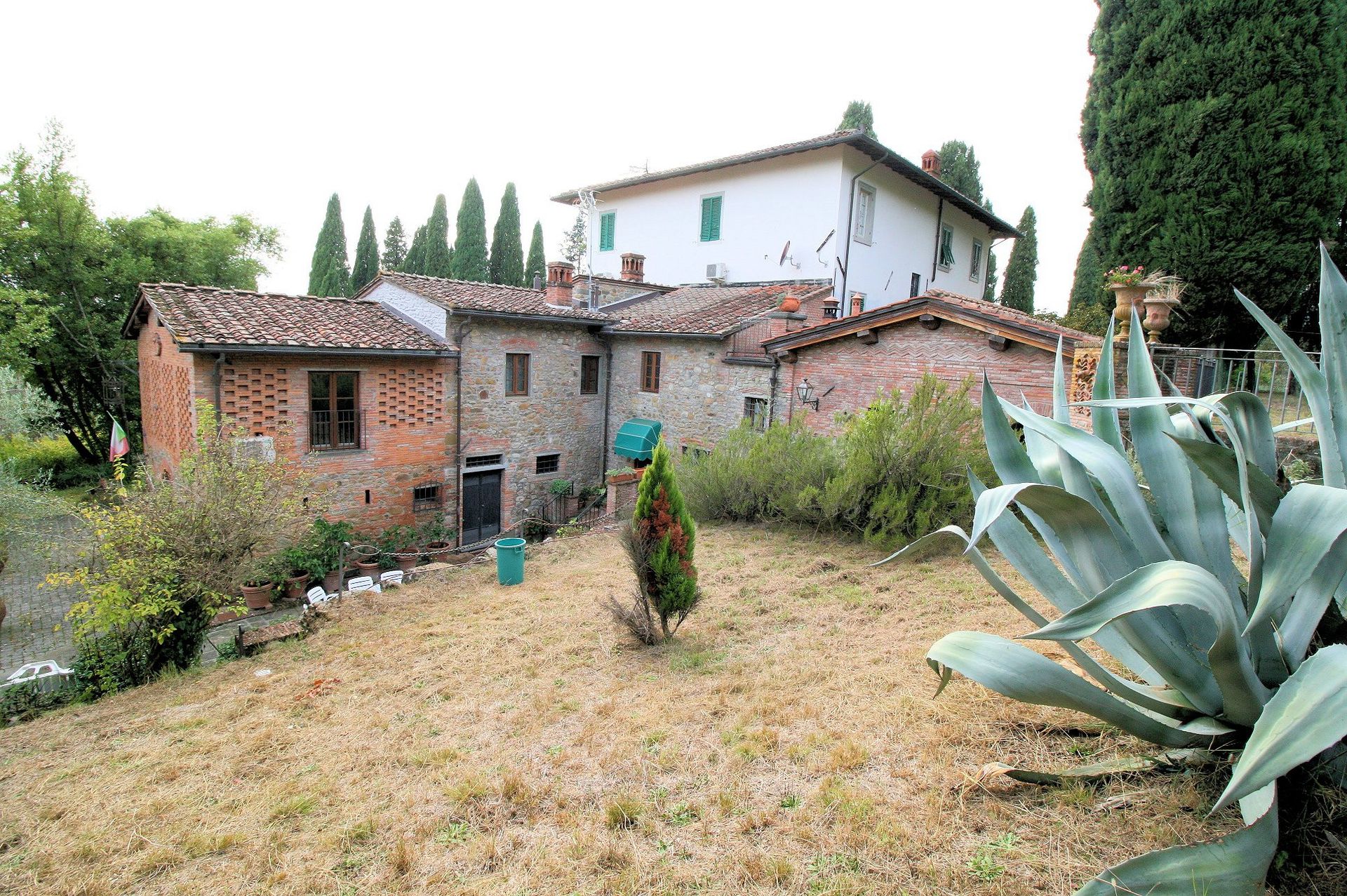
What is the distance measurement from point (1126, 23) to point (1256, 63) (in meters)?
2.22

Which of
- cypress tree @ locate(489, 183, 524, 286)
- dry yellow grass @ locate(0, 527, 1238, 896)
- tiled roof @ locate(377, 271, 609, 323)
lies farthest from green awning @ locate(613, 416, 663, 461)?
cypress tree @ locate(489, 183, 524, 286)

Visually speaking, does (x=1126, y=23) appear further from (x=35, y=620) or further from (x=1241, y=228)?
(x=35, y=620)

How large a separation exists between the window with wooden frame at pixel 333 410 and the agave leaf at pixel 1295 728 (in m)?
14.6

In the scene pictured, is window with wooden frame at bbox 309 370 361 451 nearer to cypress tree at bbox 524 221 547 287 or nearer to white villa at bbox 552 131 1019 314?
white villa at bbox 552 131 1019 314

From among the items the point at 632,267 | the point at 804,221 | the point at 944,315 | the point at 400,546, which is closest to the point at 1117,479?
the point at 944,315

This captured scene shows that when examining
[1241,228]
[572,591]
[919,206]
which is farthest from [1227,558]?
[919,206]

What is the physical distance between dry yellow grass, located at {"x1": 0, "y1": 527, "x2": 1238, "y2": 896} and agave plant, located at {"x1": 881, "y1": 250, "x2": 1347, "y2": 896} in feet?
1.61

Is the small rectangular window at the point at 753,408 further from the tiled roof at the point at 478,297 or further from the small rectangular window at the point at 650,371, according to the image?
the tiled roof at the point at 478,297

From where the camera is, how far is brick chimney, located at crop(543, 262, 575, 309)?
18078 millimetres

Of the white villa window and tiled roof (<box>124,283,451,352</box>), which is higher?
the white villa window

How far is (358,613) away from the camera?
866cm

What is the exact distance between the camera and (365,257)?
3344cm

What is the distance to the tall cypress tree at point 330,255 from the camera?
32.7m

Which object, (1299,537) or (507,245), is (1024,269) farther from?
(1299,537)
